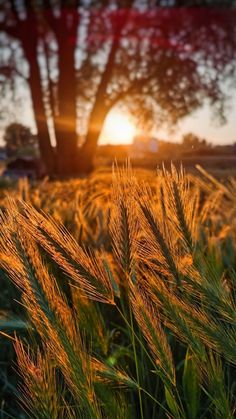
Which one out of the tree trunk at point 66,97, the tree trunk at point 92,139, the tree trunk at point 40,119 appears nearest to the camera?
the tree trunk at point 66,97

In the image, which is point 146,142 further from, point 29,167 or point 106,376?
point 29,167

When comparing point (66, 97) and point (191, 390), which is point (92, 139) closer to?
point (66, 97)

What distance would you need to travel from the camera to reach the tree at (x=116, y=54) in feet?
41.8

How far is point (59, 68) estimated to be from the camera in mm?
12555

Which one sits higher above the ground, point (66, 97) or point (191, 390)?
point (66, 97)

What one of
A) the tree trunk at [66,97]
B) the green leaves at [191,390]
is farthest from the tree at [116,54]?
the green leaves at [191,390]

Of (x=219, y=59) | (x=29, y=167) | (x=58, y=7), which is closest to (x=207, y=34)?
(x=219, y=59)

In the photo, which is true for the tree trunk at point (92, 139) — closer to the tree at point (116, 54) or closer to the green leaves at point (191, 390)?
the tree at point (116, 54)

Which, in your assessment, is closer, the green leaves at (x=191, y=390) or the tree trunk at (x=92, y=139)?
the green leaves at (x=191, y=390)

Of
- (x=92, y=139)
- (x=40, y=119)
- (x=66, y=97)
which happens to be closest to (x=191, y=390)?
(x=66, y=97)

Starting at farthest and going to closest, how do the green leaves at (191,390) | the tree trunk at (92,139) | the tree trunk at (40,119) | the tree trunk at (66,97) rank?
the tree trunk at (92,139)
the tree trunk at (40,119)
the tree trunk at (66,97)
the green leaves at (191,390)

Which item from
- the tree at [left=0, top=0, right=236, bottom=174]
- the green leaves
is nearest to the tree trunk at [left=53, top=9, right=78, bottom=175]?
the tree at [left=0, top=0, right=236, bottom=174]

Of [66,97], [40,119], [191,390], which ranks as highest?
[66,97]

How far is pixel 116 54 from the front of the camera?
13445 mm
